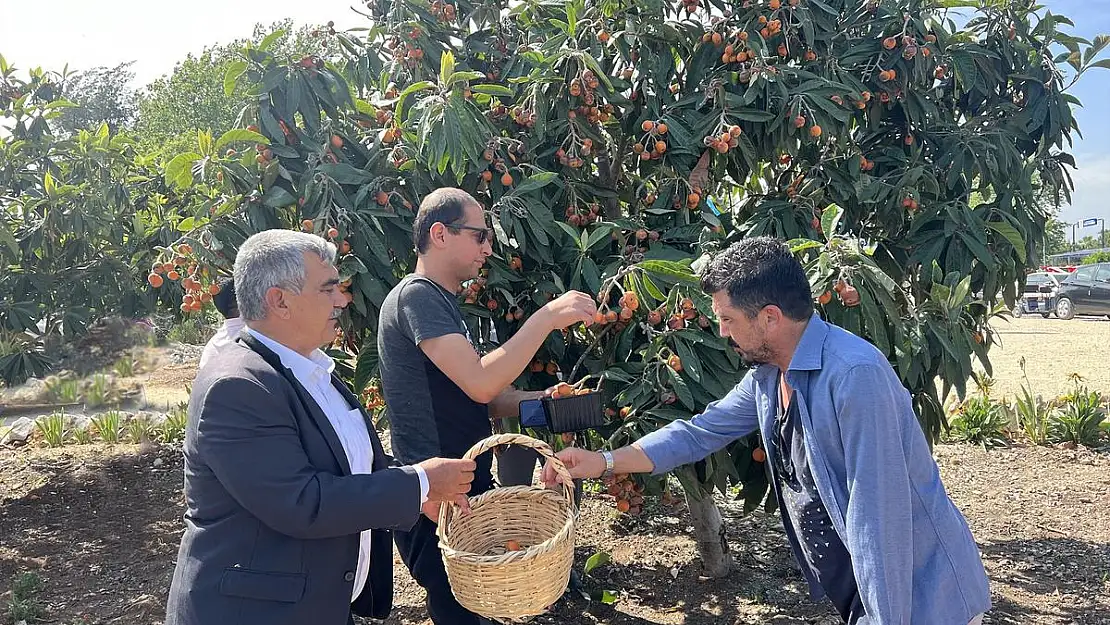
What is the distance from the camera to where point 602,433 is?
292 centimetres

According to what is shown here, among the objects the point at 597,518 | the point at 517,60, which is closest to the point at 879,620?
the point at 517,60

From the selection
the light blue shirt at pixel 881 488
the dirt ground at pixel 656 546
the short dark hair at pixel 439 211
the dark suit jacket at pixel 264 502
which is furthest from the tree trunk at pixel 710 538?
the dark suit jacket at pixel 264 502

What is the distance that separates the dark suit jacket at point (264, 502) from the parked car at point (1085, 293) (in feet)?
64.8

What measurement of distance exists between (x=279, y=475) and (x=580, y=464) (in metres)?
0.87

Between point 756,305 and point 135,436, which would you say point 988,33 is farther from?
point 135,436

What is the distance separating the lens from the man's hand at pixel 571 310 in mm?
2238

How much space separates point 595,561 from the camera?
4.11 metres

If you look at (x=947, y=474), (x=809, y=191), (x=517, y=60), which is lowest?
(x=947, y=474)

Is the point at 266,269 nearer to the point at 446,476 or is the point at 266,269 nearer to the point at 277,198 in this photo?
the point at 446,476

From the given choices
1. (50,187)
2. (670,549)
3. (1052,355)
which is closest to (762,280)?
(670,549)

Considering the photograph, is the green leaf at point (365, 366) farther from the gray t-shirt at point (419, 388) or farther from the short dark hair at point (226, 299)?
the gray t-shirt at point (419, 388)

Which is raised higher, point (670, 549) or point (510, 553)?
point (510, 553)

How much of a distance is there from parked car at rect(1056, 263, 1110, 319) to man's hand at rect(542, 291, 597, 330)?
19.0m

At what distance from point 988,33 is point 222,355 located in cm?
339
